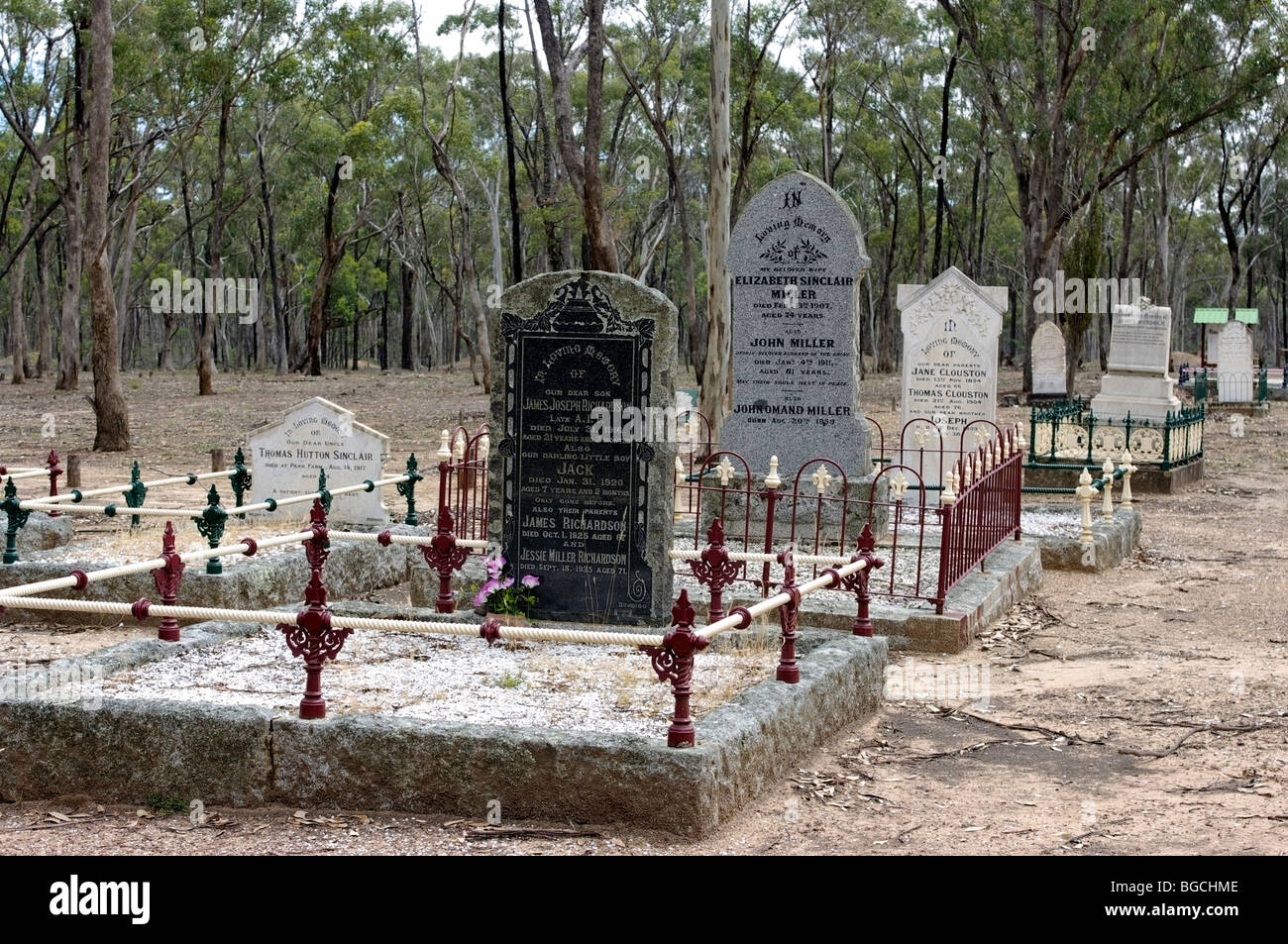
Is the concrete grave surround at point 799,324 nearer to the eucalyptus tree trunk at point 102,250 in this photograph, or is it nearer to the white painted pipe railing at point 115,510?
the white painted pipe railing at point 115,510

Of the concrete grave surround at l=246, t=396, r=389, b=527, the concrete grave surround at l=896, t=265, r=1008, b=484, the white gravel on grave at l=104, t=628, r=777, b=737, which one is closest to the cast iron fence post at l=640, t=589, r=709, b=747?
the white gravel on grave at l=104, t=628, r=777, b=737

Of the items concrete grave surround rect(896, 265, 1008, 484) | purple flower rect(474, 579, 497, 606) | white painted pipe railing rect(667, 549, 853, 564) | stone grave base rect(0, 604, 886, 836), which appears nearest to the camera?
stone grave base rect(0, 604, 886, 836)

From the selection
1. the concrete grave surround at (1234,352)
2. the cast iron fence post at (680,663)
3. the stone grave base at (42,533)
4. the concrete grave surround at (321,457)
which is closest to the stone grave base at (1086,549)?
the concrete grave surround at (321,457)

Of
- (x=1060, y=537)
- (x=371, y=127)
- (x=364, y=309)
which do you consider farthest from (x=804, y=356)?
(x=364, y=309)

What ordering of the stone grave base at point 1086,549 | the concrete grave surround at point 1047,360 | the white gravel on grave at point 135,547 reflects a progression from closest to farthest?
the white gravel on grave at point 135,547
the stone grave base at point 1086,549
the concrete grave surround at point 1047,360

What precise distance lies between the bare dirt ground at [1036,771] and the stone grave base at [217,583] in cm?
398

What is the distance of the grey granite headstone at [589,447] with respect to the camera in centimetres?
838

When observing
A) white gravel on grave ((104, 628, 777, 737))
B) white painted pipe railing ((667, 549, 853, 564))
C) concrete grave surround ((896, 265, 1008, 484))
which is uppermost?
concrete grave surround ((896, 265, 1008, 484))

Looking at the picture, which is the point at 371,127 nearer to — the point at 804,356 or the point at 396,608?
the point at 804,356

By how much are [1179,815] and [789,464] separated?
22.6 ft

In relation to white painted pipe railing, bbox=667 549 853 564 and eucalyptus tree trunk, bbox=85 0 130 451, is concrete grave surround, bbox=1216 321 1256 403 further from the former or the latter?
white painted pipe railing, bbox=667 549 853 564

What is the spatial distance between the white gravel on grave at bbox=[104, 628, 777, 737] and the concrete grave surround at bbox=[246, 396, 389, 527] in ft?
15.1

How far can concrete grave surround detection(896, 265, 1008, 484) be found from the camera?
1561 cm

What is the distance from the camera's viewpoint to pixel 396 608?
8938 millimetres
